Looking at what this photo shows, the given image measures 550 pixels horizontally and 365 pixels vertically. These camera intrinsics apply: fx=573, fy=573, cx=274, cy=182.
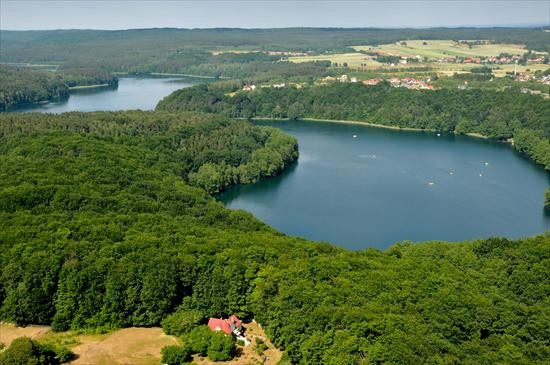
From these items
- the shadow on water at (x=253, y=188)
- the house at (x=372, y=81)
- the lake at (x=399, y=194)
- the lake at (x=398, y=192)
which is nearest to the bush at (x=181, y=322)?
the lake at (x=398, y=192)

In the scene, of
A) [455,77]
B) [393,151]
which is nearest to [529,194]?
[393,151]

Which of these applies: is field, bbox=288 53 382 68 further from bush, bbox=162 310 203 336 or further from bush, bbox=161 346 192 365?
bush, bbox=161 346 192 365

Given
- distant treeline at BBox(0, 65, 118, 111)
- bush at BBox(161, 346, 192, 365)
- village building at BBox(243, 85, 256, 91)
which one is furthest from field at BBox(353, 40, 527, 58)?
bush at BBox(161, 346, 192, 365)

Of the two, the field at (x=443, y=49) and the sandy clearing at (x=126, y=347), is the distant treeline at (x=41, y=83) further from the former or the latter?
the sandy clearing at (x=126, y=347)

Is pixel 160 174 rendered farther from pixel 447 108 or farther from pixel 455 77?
pixel 455 77

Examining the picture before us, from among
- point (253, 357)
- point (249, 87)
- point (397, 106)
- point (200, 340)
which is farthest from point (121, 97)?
point (253, 357)
